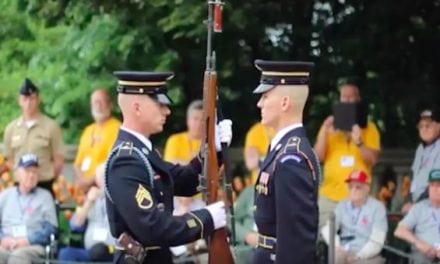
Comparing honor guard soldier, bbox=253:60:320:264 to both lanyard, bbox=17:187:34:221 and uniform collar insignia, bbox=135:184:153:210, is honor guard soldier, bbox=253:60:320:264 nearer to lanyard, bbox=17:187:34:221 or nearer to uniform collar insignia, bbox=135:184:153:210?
uniform collar insignia, bbox=135:184:153:210

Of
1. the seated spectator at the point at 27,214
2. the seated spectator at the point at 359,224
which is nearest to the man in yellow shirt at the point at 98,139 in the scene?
the seated spectator at the point at 27,214

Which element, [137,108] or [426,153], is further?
[426,153]

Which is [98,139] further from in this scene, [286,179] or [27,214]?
[286,179]

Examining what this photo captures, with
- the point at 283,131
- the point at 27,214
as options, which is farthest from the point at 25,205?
the point at 283,131

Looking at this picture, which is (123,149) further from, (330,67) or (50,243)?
(330,67)

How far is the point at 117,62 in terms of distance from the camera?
1286 centimetres

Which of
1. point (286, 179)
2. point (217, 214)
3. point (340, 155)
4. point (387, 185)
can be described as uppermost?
point (286, 179)

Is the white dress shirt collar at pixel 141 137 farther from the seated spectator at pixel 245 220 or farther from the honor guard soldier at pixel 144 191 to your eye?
the seated spectator at pixel 245 220

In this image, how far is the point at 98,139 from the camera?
453 inches

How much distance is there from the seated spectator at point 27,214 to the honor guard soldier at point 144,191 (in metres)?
3.73

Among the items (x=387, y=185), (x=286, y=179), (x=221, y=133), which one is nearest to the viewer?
(x=286, y=179)

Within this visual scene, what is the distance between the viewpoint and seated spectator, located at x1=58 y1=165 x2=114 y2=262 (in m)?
10.8

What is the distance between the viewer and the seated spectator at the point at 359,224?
1049 cm

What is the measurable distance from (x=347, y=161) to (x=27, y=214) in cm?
262
